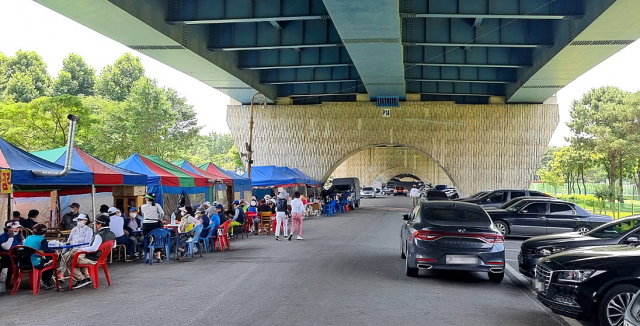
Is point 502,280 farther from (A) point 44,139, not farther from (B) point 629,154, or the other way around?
A: (B) point 629,154

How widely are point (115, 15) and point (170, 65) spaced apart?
9880 millimetres

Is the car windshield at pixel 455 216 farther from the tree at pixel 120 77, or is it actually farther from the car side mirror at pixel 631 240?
the tree at pixel 120 77

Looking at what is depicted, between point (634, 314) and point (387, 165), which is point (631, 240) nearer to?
point (634, 314)

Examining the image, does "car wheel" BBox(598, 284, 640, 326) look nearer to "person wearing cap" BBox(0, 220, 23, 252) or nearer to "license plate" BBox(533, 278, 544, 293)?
"license plate" BBox(533, 278, 544, 293)

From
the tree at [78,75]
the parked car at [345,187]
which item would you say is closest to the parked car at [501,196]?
the parked car at [345,187]

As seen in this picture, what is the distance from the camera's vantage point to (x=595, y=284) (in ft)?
22.9

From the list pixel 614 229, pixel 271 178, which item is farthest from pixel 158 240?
pixel 271 178

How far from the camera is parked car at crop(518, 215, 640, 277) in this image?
10297 mm

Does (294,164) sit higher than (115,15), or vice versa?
(115,15)

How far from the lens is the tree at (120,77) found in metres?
85.6

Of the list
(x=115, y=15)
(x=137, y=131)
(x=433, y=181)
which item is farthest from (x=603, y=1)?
(x=433, y=181)

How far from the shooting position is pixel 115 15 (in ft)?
65.3

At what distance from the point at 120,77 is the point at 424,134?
186 ft

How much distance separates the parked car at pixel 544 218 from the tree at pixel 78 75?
75529 millimetres
